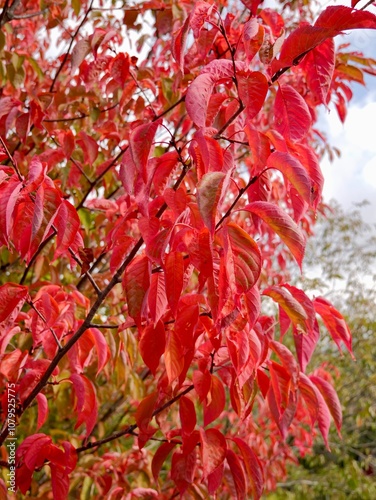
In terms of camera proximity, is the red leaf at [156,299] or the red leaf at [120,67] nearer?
the red leaf at [156,299]

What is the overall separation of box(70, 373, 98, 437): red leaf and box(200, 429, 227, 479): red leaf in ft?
0.87

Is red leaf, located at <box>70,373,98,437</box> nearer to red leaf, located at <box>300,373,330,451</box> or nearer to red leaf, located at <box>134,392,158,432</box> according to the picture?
red leaf, located at <box>134,392,158,432</box>

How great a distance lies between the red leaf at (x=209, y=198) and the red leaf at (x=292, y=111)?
0.25 metres

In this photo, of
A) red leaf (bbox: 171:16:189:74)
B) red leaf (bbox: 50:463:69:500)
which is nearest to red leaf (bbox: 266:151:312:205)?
red leaf (bbox: 171:16:189:74)

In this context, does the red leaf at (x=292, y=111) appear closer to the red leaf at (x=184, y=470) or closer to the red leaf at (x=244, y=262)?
the red leaf at (x=244, y=262)

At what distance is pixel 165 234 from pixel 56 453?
609 millimetres

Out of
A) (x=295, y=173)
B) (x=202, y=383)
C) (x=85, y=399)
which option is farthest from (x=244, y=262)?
(x=85, y=399)

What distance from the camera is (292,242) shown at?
794mm

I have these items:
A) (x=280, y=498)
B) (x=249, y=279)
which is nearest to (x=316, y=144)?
(x=249, y=279)

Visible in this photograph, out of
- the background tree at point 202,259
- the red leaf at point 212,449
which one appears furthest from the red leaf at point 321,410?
the red leaf at point 212,449

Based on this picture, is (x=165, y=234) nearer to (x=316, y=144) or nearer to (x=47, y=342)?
(x=47, y=342)

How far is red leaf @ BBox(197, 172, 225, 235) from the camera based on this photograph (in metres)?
0.72

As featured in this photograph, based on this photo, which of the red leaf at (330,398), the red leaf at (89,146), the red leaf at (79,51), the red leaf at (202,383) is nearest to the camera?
the red leaf at (202,383)

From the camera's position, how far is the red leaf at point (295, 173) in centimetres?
84
